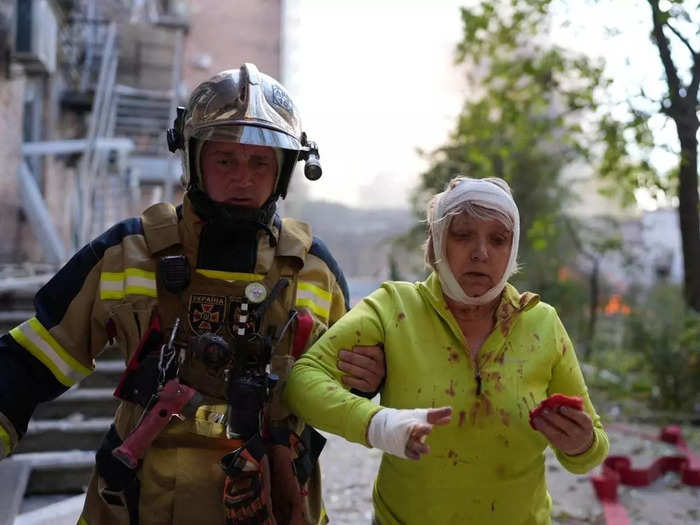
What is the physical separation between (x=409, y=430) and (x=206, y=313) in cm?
86

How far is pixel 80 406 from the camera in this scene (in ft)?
18.1

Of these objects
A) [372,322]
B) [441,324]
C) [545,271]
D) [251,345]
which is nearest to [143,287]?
[251,345]

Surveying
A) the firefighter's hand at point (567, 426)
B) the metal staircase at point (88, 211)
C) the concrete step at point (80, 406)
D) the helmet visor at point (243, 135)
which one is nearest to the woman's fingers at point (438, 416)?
the firefighter's hand at point (567, 426)

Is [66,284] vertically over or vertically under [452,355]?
over

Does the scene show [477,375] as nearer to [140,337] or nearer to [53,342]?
[140,337]

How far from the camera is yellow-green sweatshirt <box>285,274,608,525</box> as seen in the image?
1.93 m

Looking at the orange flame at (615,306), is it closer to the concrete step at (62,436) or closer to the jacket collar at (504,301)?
the concrete step at (62,436)

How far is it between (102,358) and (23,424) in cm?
424

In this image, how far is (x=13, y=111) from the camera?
869cm

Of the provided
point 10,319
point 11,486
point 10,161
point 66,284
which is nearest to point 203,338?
point 66,284

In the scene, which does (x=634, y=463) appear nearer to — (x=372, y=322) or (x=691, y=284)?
(x=691, y=284)

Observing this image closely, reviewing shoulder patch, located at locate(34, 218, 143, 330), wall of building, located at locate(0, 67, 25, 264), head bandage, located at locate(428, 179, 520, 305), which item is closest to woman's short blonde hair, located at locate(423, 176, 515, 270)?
head bandage, located at locate(428, 179, 520, 305)

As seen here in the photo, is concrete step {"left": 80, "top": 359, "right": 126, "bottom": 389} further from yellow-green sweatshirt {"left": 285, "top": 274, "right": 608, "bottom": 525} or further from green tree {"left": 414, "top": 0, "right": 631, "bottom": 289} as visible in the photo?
yellow-green sweatshirt {"left": 285, "top": 274, "right": 608, "bottom": 525}

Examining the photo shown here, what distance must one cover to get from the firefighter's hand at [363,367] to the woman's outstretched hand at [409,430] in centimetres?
31
